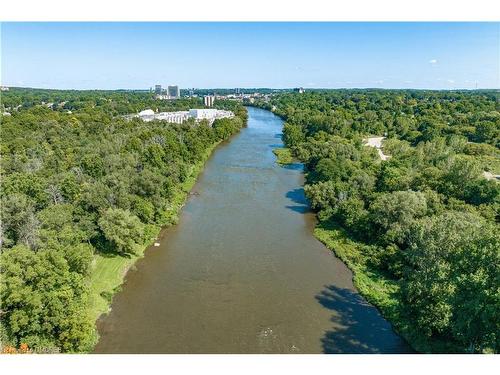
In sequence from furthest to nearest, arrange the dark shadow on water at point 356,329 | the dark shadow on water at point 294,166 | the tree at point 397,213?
the dark shadow on water at point 294,166 < the tree at point 397,213 < the dark shadow on water at point 356,329

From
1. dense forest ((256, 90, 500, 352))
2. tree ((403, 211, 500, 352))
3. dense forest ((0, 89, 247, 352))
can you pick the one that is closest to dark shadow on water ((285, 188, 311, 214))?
dense forest ((256, 90, 500, 352))

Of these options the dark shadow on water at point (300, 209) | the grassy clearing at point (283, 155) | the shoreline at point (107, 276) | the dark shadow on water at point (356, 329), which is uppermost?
the grassy clearing at point (283, 155)

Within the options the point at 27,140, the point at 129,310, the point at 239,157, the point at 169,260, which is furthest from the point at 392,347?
the point at 27,140

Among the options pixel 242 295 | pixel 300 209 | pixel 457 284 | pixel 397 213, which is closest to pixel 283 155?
pixel 300 209

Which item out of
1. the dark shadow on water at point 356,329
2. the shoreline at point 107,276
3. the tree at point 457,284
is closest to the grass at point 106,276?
the shoreline at point 107,276

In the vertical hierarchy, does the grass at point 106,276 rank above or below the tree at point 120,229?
below

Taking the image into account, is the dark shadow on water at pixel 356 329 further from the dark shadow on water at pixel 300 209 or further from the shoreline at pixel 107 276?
the dark shadow on water at pixel 300 209

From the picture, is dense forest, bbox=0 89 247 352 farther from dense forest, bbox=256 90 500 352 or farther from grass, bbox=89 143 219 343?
dense forest, bbox=256 90 500 352
